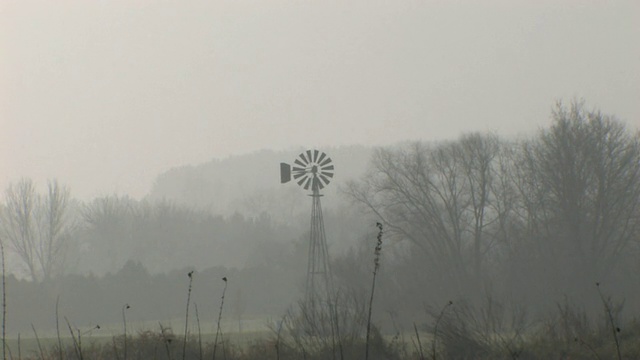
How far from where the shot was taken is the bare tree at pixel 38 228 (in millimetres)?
75062

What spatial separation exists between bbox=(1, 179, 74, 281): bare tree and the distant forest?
20cm

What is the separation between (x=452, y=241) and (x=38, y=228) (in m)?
49.4

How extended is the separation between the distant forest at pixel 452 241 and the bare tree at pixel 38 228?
204mm

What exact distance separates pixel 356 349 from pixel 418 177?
1379 inches

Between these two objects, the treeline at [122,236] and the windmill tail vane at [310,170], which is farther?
the treeline at [122,236]

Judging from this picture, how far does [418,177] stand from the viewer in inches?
2061

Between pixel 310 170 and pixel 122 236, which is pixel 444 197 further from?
pixel 122 236

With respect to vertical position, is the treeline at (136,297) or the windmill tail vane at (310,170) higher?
the windmill tail vane at (310,170)

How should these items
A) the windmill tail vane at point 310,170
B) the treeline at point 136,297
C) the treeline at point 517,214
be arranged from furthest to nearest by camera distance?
the treeline at point 136,297, the treeline at point 517,214, the windmill tail vane at point 310,170

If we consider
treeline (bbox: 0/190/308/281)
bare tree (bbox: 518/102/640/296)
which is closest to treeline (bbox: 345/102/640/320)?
bare tree (bbox: 518/102/640/296)

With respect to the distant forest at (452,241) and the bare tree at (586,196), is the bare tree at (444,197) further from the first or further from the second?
the bare tree at (586,196)

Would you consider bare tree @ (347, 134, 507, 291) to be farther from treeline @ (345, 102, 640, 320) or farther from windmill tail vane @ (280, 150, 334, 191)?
windmill tail vane @ (280, 150, 334, 191)

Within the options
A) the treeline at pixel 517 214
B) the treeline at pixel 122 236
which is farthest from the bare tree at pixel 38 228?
the treeline at pixel 517 214

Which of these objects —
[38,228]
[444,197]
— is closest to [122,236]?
[38,228]
